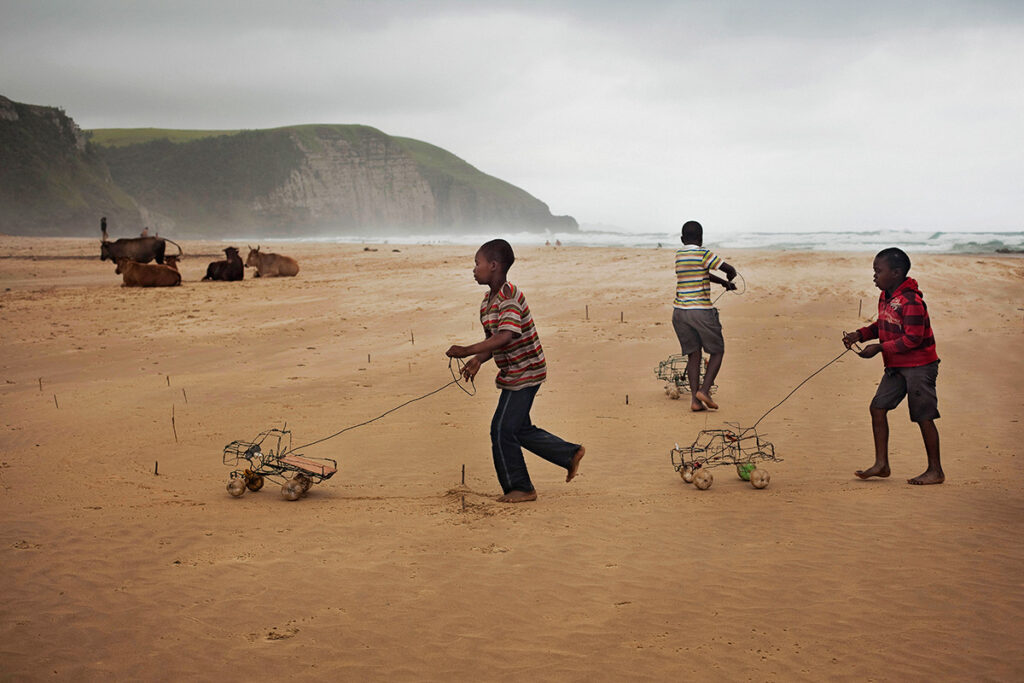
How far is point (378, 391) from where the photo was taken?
10766 millimetres

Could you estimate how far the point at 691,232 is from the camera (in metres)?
9.45

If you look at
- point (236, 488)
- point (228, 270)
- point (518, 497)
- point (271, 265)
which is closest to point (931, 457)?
point (518, 497)

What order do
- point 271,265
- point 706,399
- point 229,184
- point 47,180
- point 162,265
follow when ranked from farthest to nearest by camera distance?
point 229,184
point 47,180
point 271,265
point 162,265
point 706,399

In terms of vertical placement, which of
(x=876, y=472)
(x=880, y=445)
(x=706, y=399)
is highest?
(x=880, y=445)

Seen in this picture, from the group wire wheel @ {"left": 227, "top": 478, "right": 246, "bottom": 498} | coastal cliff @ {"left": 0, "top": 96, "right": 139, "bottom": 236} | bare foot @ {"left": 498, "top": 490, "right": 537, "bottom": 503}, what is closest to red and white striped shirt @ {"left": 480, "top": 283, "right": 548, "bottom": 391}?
bare foot @ {"left": 498, "top": 490, "right": 537, "bottom": 503}

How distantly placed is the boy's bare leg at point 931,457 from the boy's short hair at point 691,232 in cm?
394

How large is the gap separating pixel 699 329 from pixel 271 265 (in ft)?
61.7

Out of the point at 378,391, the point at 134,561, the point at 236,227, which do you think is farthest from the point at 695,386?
the point at 236,227

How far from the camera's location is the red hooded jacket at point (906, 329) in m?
5.98

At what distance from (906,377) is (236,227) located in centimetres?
11088

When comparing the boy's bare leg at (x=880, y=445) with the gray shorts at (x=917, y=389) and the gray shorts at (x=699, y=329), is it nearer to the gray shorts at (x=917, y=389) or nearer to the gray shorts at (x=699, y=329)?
the gray shorts at (x=917, y=389)

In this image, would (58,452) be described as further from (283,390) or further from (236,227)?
(236,227)

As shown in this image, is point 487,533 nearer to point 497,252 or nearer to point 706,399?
point 497,252

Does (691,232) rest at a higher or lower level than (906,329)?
higher
